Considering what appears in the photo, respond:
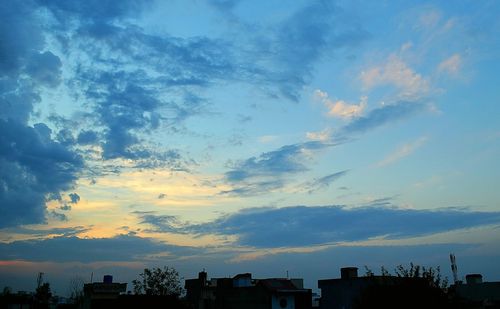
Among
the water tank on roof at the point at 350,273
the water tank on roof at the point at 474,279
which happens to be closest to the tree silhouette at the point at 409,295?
the water tank on roof at the point at 350,273

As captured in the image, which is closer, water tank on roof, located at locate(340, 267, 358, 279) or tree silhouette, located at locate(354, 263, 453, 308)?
tree silhouette, located at locate(354, 263, 453, 308)

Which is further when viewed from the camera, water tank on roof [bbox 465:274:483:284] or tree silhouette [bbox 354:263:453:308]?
water tank on roof [bbox 465:274:483:284]

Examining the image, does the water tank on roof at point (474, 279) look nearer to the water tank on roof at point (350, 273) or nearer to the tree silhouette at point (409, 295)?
the water tank on roof at point (350, 273)

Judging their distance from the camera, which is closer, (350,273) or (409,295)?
(409,295)

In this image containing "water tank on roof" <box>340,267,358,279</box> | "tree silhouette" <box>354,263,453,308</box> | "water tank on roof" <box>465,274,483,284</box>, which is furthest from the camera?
"water tank on roof" <box>465,274,483,284</box>

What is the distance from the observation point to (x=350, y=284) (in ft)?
171

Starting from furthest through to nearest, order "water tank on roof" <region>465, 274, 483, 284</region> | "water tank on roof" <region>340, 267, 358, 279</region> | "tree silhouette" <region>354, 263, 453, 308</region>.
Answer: "water tank on roof" <region>465, 274, 483, 284</region>
"water tank on roof" <region>340, 267, 358, 279</region>
"tree silhouette" <region>354, 263, 453, 308</region>

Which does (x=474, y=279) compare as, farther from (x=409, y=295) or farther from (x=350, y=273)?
(x=409, y=295)

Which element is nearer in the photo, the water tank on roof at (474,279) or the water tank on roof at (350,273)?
the water tank on roof at (350,273)

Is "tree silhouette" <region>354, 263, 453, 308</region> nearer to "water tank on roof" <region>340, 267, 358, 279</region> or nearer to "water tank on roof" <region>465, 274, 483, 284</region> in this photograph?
"water tank on roof" <region>340, 267, 358, 279</region>

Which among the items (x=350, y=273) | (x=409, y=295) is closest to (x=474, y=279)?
(x=350, y=273)

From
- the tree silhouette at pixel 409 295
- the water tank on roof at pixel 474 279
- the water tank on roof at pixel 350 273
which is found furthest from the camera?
the water tank on roof at pixel 474 279

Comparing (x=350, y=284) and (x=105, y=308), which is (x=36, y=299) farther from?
(x=350, y=284)

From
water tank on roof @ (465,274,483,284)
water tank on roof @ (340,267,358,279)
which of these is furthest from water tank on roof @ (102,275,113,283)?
water tank on roof @ (465,274,483,284)
